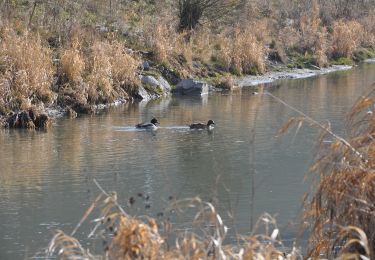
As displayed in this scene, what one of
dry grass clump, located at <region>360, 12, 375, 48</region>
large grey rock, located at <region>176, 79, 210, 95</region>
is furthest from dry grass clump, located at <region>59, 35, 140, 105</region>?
dry grass clump, located at <region>360, 12, 375, 48</region>

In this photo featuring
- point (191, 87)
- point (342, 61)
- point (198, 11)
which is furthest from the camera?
point (342, 61)

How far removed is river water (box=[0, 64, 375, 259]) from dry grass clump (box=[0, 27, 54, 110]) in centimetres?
107

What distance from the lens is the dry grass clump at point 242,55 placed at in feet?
97.2

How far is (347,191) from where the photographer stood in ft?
24.0

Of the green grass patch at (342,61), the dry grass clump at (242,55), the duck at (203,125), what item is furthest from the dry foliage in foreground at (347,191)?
the green grass patch at (342,61)

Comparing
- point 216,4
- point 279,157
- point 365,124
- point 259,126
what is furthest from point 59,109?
point 365,124

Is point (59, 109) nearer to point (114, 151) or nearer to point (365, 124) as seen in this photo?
point (114, 151)

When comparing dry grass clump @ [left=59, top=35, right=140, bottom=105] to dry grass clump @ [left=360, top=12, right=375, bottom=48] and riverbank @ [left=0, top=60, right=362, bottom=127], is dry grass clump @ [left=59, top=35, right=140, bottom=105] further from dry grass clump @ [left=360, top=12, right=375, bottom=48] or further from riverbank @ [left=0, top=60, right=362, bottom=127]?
dry grass clump @ [left=360, top=12, right=375, bottom=48]

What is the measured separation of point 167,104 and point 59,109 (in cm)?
326

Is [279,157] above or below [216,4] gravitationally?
below

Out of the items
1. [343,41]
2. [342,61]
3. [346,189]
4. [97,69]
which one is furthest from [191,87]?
[346,189]

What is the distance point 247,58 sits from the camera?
1191 inches

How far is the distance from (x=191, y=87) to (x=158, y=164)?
11.2 meters

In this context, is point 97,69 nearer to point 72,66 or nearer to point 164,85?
point 72,66
